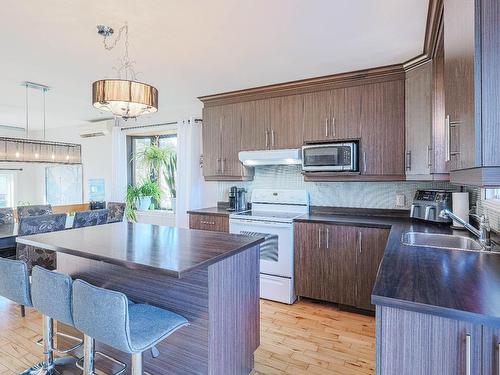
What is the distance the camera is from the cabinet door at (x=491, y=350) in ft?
3.10

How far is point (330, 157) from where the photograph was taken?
3193mm

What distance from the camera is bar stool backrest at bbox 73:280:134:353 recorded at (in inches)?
51.2

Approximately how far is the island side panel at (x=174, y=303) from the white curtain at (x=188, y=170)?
236 cm

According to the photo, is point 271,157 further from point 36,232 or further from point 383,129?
point 36,232

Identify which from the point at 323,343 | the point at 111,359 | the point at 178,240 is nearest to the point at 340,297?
the point at 323,343

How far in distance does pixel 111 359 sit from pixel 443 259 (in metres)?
2.03

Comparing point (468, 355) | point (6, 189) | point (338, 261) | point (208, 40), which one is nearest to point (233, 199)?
point (338, 261)

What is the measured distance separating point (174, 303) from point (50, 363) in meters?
1.00

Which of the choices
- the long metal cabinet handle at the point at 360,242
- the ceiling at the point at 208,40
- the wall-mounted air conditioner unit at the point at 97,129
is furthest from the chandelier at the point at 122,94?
the wall-mounted air conditioner unit at the point at 97,129

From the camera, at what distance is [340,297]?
3.00 meters

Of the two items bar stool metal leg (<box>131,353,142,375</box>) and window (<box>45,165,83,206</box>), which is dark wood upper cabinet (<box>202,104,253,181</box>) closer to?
bar stool metal leg (<box>131,353,142,375</box>)

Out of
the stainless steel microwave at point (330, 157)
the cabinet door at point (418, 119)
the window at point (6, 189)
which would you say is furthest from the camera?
the window at point (6, 189)

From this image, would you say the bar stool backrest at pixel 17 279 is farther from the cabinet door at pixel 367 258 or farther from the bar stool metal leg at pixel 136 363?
the cabinet door at pixel 367 258

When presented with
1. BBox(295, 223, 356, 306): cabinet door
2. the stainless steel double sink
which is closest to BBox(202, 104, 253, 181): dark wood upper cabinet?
BBox(295, 223, 356, 306): cabinet door
